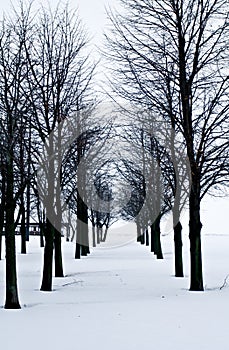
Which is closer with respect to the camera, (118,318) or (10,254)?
(118,318)

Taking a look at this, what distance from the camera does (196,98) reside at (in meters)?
14.5

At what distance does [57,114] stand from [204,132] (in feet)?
13.2

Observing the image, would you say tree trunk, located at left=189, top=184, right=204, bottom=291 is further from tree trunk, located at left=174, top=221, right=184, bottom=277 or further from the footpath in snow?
tree trunk, located at left=174, top=221, right=184, bottom=277

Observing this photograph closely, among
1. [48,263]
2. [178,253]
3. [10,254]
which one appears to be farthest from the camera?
[178,253]

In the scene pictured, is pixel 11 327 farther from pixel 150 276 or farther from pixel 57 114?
pixel 150 276

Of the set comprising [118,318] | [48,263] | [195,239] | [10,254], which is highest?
[195,239]

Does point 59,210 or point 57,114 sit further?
point 59,210

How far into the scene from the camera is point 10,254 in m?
10.3

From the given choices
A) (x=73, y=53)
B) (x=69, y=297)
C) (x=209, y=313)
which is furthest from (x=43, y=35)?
(x=209, y=313)

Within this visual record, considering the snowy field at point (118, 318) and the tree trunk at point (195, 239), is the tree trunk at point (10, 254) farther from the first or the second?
the tree trunk at point (195, 239)

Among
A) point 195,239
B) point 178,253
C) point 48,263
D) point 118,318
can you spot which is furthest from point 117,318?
point 178,253

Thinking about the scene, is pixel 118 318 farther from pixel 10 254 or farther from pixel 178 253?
pixel 178 253

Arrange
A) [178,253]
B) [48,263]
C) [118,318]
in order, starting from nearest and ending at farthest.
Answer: [118,318] < [48,263] < [178,253]

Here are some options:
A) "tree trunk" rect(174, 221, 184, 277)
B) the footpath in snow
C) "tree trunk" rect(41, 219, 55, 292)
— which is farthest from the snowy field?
"tree trunk" rect(174, 221, 184, 277)
